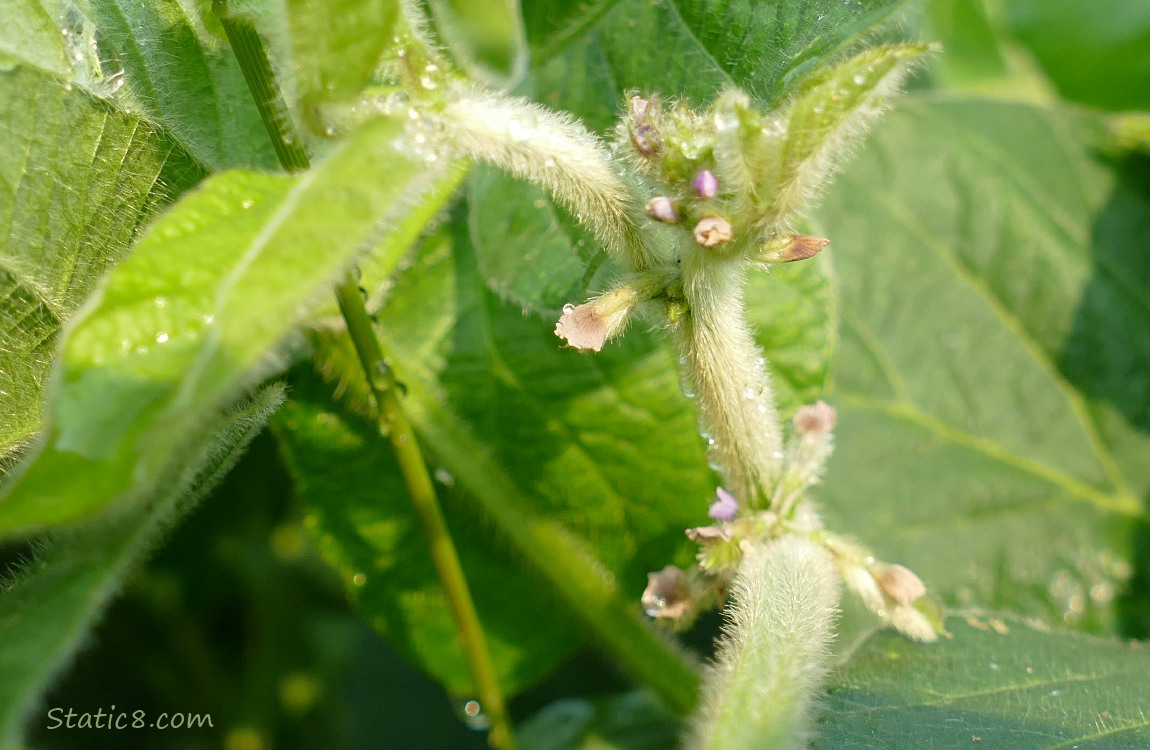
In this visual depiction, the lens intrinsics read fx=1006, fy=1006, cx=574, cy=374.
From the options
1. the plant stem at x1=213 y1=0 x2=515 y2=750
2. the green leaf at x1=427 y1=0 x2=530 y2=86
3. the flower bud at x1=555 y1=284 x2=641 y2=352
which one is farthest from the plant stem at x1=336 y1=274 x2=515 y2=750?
the green leaf at x1=427 y1=0 x2=530 y2=86

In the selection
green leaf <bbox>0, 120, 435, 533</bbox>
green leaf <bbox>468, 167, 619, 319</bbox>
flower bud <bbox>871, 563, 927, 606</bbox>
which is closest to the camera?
green leaf <bbox>0, 120, 435, 533</bbox>

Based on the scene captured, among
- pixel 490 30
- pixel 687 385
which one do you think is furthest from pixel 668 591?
pixel 490 30

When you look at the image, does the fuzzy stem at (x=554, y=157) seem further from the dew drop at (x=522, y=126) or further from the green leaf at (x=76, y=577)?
the green leaf at (x=76, y=577)

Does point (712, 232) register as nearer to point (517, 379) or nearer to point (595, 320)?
point (595, 320)

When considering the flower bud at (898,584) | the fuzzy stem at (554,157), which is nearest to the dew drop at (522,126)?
the fuzzy stem at (554,157)

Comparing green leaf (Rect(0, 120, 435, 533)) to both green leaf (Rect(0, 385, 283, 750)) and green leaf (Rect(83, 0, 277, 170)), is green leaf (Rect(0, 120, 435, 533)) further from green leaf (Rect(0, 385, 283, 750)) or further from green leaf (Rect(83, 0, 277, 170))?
green leaf (Rect(83, 0, 277, 170))
